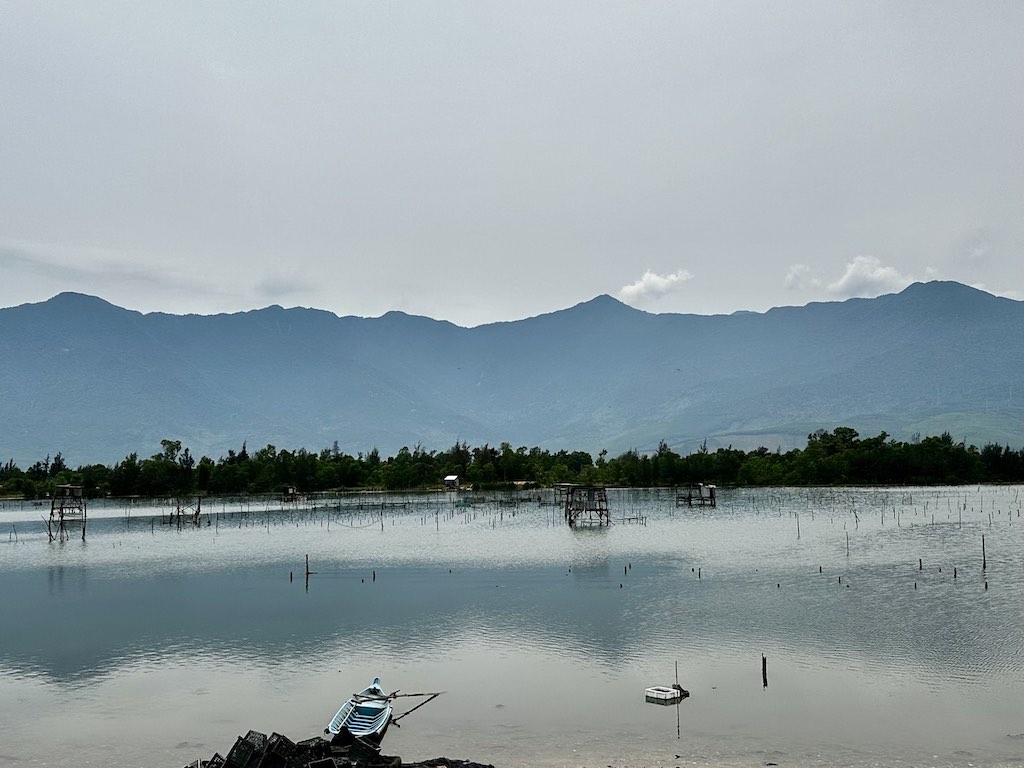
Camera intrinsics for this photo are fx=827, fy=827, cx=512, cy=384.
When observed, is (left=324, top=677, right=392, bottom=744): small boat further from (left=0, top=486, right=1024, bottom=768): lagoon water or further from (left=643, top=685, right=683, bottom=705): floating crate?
(left=643, top=685, right=683, bottom=705): floating crate

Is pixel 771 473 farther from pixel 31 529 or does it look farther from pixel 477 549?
pixel 31 529

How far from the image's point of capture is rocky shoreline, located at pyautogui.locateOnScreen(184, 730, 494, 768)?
18.1 m

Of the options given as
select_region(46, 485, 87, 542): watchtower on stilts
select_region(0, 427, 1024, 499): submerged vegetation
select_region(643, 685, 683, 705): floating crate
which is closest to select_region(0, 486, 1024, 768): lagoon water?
select_region(643, 685, 683, 705): floating crate

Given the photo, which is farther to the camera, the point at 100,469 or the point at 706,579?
the point at 100,469

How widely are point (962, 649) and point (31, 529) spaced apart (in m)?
98.8

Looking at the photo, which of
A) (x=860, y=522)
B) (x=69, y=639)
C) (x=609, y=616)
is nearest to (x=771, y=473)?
(x=860, y=522)

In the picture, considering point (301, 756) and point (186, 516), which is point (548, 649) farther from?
point (186, 516)

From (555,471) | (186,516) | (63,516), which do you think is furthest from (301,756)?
(555,471)

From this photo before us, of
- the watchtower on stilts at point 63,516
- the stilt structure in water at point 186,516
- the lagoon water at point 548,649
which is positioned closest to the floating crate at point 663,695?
the lagoon water at point 548,649

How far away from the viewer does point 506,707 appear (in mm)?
25219

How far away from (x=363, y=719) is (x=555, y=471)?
15470 centimetres

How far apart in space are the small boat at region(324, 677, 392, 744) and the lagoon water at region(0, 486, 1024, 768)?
672 mm

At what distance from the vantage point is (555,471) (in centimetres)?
17625

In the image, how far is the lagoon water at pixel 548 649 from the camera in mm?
22391
